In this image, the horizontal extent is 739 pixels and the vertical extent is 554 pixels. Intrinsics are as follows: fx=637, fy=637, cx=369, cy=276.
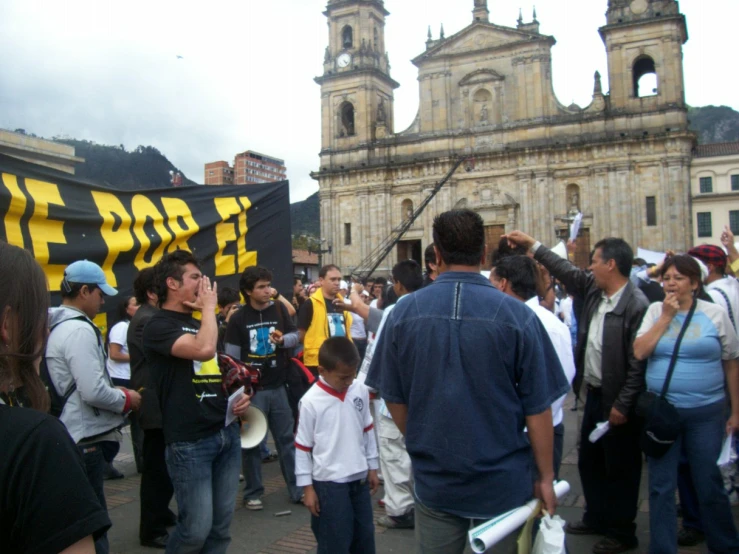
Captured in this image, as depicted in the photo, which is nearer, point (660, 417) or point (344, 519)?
point (344, 519)

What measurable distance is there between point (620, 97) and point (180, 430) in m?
34.5

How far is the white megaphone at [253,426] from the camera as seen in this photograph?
15.7 ft

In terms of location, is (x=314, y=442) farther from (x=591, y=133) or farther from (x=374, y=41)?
(x=374, y=41)

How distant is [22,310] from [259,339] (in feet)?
15.4

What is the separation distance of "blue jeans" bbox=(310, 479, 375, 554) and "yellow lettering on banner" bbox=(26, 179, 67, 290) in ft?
9.36

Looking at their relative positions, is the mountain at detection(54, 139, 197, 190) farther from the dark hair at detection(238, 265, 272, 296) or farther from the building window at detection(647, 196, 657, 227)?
the dark hair at detection(238, 265, 272, 296)

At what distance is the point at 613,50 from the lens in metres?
33.2

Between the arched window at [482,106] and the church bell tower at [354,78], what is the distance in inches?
222

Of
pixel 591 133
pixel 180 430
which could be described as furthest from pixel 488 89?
pixel 180 430

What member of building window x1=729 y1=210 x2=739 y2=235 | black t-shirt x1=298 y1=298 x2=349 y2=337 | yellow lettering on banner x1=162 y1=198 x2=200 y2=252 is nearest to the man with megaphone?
black t-shirt x1=298 y1=298 x2=349 y2=337

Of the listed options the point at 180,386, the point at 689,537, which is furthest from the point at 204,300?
the point at 689,537

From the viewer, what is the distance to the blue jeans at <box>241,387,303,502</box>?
5.63m

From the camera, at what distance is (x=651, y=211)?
106 feet

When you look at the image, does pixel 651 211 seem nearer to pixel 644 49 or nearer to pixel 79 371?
pixel 644 49
